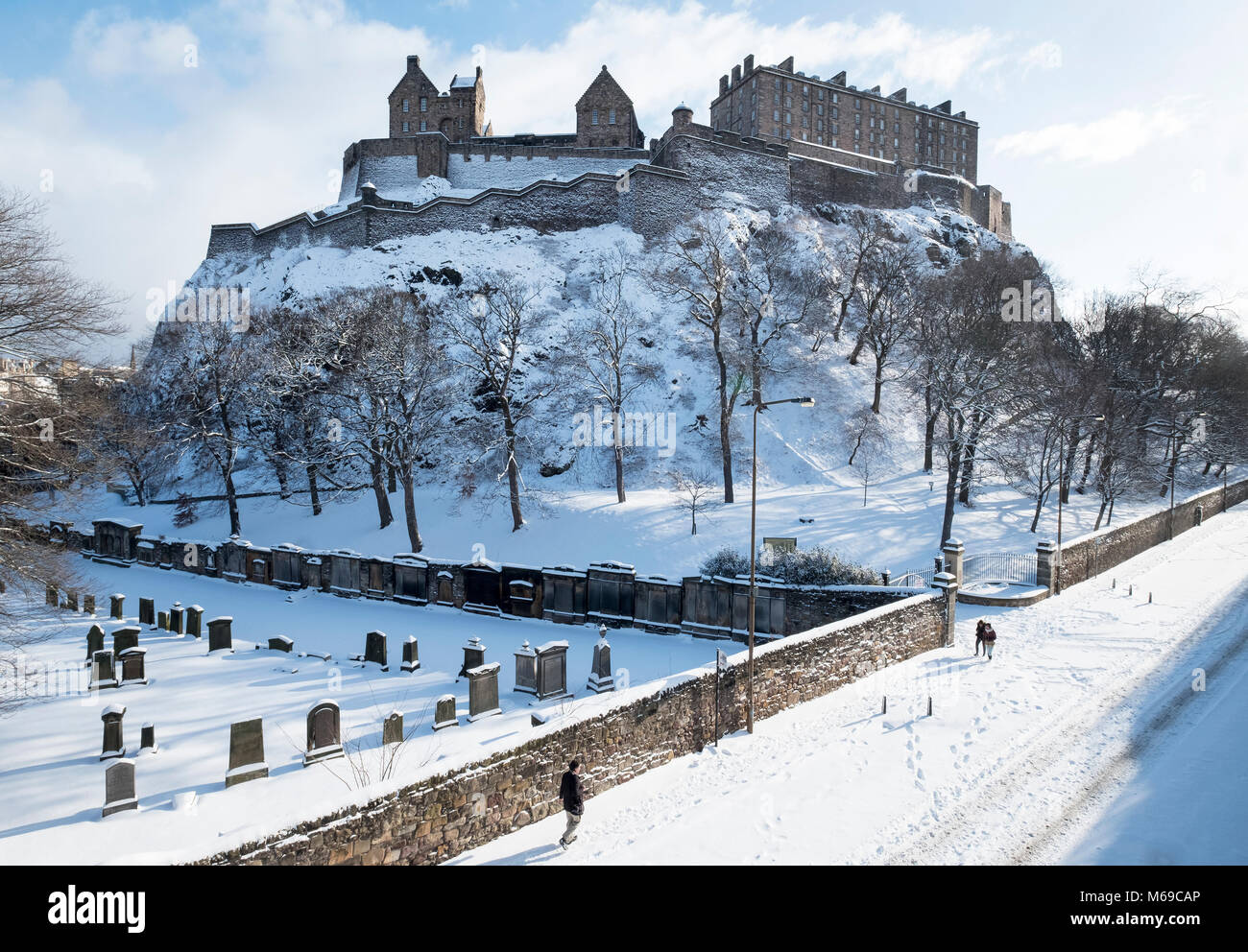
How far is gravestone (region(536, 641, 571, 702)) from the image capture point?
1451 centimetres

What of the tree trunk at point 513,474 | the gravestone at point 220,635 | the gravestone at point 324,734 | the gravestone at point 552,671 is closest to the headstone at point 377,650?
the gravestone at point 220,635

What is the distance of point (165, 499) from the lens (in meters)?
42.1

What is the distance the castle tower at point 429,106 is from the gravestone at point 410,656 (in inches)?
2554

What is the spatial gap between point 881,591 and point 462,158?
199 ft

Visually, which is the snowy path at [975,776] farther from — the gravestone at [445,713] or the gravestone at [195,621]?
the gravestone at [195,621]

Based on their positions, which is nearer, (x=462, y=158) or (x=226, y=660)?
(x=226, y=660)

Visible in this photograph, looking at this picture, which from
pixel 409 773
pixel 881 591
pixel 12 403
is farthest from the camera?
pixel 881 591

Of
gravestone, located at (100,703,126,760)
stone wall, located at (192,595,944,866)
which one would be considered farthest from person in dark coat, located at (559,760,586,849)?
gravestone, located at (100,703,126,760)

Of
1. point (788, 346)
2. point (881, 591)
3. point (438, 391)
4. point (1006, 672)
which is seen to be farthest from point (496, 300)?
point (1006, 672)

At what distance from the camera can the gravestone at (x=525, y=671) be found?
14891 mm

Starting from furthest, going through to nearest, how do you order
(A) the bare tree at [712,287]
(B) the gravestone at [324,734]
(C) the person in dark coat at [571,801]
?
(A) the bare tree at [712,287] → (B) the gravestone at [324,734] → (C) the person in dark coat at [571,801]

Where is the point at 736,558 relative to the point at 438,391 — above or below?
below

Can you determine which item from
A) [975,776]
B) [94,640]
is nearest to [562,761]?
[975,776]
